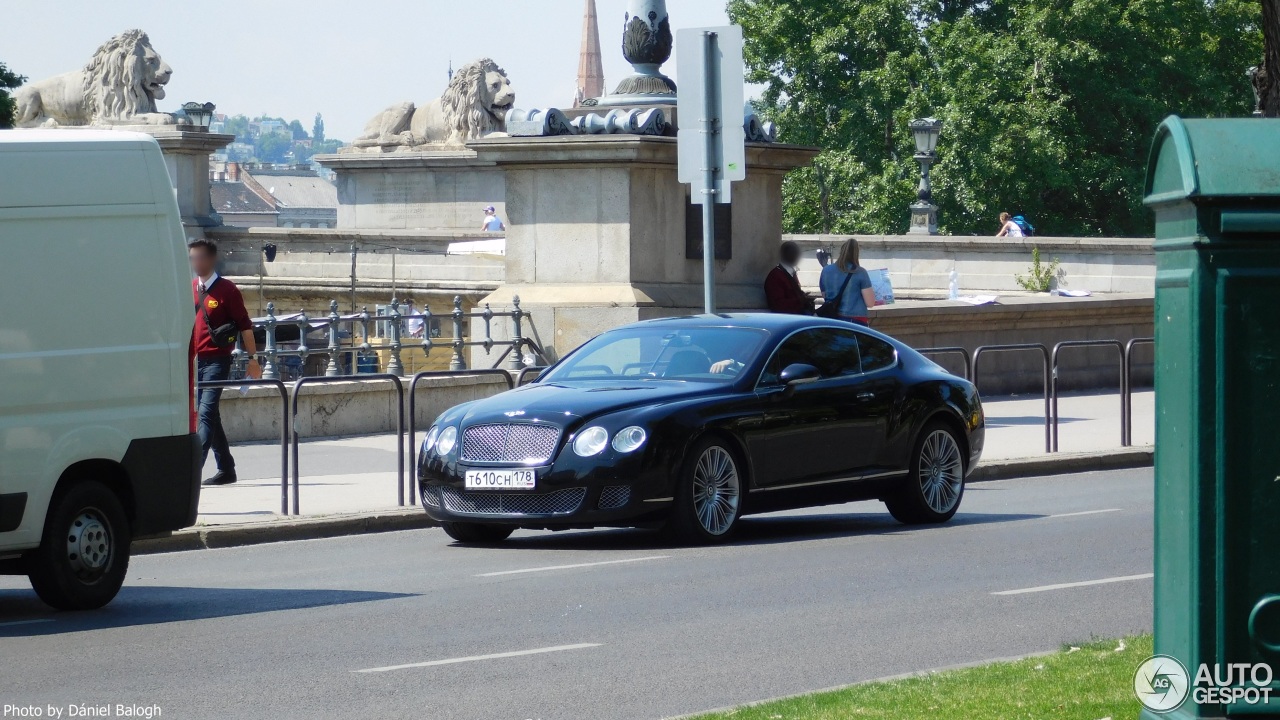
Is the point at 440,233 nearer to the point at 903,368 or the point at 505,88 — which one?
the point at 505,88

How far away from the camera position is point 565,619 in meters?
9.16

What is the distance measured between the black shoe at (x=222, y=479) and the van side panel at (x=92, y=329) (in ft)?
18.1

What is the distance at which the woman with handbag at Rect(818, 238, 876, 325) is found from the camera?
1903 cm

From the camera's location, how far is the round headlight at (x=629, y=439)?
11.7 m

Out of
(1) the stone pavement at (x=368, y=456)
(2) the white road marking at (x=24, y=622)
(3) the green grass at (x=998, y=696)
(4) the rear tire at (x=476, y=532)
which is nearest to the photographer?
(3) the green grass at (x=998, y=696)

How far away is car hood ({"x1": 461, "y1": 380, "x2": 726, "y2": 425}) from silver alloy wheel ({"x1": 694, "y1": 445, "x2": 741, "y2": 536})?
43cm

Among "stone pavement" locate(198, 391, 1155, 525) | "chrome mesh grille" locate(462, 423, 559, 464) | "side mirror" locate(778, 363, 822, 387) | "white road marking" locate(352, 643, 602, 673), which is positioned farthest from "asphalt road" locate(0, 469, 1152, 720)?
"stone pavement" locate(198, 391, 1155, 525)

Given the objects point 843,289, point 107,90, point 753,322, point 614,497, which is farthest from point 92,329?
point 107,90

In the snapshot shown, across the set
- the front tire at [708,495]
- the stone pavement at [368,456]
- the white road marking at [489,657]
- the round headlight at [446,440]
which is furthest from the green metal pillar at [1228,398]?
the stone pavement at [368,456]

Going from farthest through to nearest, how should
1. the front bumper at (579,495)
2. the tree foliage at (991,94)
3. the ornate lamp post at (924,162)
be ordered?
the tree foliage at (991,94) → the ornate lamp post at (924,162) → the front bumper at (579,495)

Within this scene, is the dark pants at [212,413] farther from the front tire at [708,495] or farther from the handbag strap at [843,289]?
the handbag strap at [843,289]

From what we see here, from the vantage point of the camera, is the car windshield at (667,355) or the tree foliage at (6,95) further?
the tree foliage at (6,95)

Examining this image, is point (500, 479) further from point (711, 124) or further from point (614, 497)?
point (711, 124)

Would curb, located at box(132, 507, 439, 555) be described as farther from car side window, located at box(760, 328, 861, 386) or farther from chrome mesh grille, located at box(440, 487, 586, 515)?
car side window, located at box(760, 328, 861, 386)
